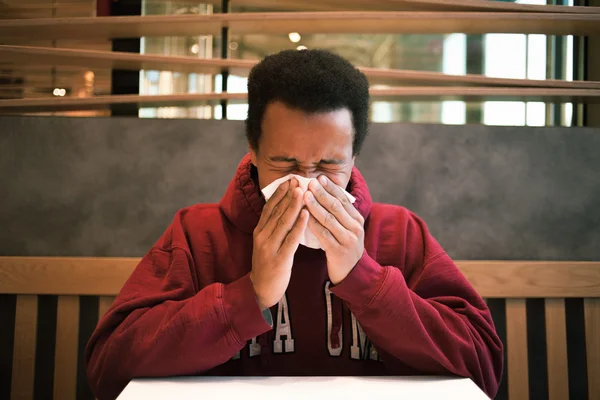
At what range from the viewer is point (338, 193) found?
3.08 ft

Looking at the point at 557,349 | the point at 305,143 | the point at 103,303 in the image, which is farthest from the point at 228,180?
the point at 557,349

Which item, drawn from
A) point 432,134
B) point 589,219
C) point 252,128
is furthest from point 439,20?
point 252,128

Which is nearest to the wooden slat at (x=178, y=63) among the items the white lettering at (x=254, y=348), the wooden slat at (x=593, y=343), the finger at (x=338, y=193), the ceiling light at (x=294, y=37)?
the ceiling light at (x=294, y=37)

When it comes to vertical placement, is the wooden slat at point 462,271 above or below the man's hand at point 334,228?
Result: below

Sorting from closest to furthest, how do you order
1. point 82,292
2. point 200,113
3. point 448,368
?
1. point 448,368
2. point 82,292
3. point 200,113

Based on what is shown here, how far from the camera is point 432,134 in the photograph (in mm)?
1700

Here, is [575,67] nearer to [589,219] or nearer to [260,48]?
[589,219]

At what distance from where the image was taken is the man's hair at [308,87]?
937 millimetres

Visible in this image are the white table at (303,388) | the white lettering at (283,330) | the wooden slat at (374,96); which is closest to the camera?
the white table at (303,388)

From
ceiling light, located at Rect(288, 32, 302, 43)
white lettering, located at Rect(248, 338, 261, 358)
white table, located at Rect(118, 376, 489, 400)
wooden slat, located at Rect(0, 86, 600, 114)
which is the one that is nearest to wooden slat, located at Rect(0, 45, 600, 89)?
wooden slat, located at Rect(0, 86, 600, 114)

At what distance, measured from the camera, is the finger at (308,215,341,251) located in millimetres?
901

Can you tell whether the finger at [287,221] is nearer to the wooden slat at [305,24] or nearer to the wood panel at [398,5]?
the wooden slat at [305,24]

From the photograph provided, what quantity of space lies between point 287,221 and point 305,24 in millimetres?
1053

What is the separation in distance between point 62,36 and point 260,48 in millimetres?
711
